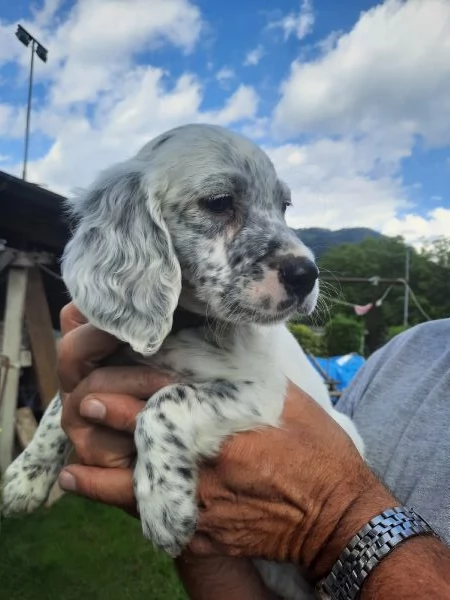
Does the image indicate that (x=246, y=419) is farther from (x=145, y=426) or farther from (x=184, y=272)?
(x=184, y=272)

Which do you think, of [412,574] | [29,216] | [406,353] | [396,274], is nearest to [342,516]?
[412,574]

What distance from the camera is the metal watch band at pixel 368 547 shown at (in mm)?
1602

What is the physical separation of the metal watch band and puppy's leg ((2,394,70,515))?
1.13m

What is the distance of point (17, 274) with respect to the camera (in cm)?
745

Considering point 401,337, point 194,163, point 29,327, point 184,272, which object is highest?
point 194,163

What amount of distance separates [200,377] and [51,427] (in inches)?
28.8

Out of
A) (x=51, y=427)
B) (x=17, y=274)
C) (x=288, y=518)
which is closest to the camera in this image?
(x=288, y=518)

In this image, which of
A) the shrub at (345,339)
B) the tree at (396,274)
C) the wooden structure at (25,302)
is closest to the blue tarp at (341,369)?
the wooden structure at (25,302)

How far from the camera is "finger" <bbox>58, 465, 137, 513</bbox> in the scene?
6.10 ft

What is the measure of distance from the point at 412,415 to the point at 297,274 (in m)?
0.75

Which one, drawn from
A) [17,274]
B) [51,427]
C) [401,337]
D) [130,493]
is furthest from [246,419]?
[17,274]

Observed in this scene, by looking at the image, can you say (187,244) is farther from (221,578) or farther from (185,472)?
(221,578)

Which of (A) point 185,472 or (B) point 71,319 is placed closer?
(A) point 185,472

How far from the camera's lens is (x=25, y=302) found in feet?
25.0
